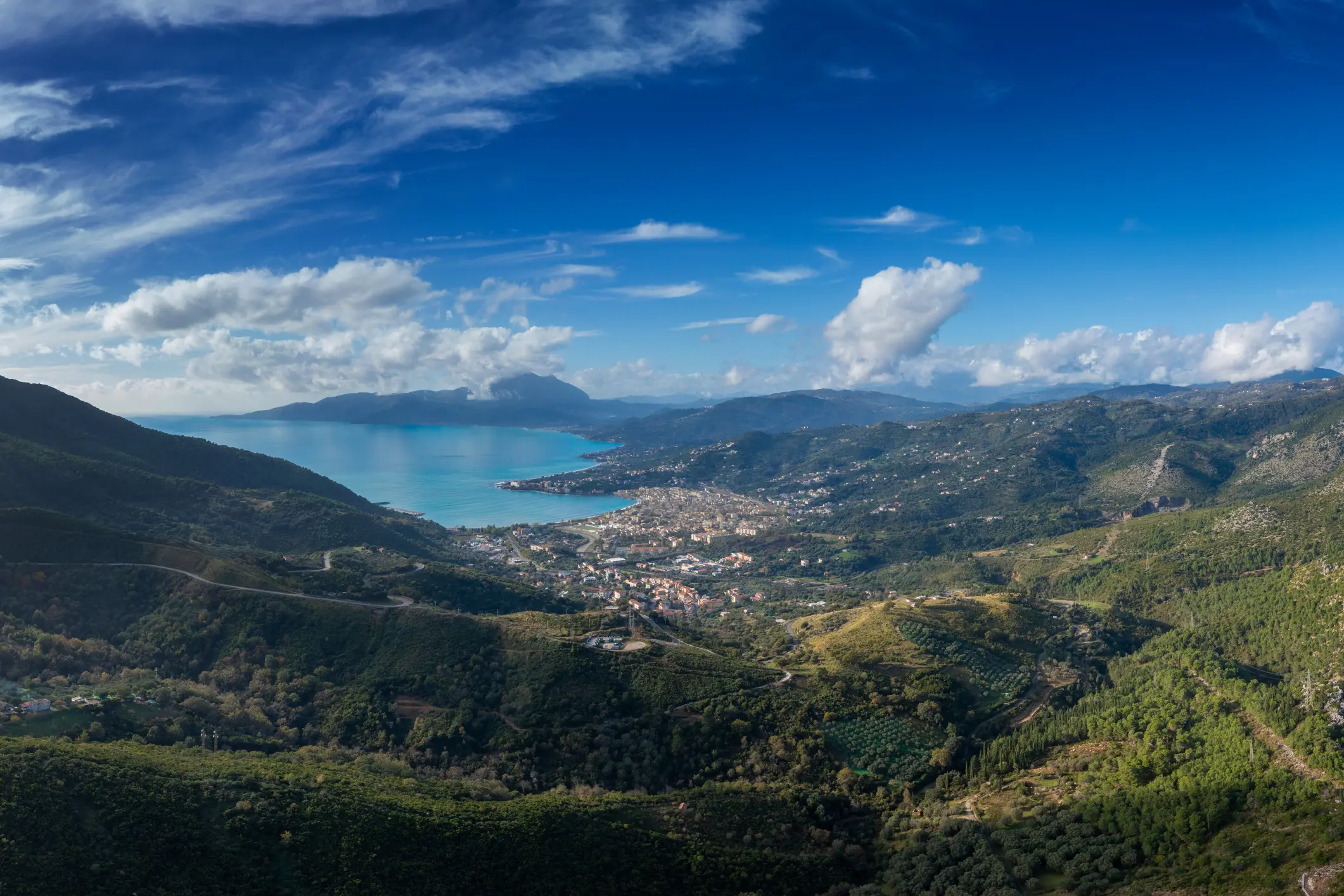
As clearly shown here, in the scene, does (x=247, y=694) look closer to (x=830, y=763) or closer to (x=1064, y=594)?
(x=830, y=763)

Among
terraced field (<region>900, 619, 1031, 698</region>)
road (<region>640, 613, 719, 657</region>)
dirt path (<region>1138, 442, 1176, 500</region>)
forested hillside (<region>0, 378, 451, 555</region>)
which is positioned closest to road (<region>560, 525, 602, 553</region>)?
forested hillside (<region>0, 378, 451, 555</region>)

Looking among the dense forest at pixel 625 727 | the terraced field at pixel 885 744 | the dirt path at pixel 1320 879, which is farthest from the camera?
the terraced field at pixel 885 744

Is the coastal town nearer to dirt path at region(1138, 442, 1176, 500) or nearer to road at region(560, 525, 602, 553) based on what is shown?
road at region(560, 525, 602, 553)

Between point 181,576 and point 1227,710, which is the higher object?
point 181,576

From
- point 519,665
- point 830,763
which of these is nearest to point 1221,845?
point 830,763

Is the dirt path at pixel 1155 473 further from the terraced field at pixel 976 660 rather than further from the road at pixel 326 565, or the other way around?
the road at pixel 326 565

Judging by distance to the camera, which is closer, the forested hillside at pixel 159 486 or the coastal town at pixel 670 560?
the forested hillside at pixel 159 486

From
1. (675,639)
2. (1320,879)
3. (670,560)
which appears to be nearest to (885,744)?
(675,639)

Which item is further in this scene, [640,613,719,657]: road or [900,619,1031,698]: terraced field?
[640,613,719,657]: road

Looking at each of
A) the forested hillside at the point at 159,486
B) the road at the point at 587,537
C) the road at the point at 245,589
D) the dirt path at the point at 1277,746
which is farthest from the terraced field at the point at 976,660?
the road at the point at 587,537
